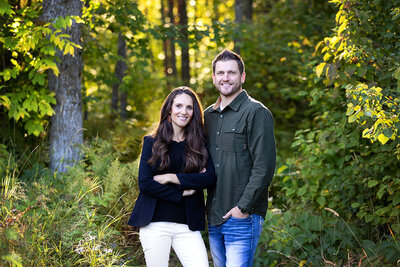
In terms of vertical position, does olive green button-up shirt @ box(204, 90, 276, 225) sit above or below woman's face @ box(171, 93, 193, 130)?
below

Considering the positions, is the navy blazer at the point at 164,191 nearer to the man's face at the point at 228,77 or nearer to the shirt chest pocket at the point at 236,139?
the shirt chest pocket at the point at 236,139

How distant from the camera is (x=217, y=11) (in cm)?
2453

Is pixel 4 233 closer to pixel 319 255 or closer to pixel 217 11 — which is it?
pixel 319 255

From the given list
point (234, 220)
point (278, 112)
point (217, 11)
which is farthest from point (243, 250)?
point (217, 11)

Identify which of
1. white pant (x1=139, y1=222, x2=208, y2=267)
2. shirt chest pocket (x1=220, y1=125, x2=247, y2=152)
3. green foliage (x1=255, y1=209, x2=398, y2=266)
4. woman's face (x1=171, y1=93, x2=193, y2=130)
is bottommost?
green foliage (x1=255, y1=209, x2=398, y2=266)

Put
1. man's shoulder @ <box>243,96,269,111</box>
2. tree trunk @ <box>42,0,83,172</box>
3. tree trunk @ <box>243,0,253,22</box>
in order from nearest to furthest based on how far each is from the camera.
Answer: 1. man's shoulder @ <box>243,96,269,111</box>
2. tree trunk @ <box>42,0,83,172</box>
3. tree trunk @ <box>243,0,253,22</box>

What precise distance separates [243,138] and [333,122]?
8.43ft

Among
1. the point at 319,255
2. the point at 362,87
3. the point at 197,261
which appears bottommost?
the point at 319,255

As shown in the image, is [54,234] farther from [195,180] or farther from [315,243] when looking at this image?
[315,243]

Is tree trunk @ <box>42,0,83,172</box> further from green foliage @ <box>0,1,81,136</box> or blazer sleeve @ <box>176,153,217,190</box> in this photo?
blazer sleeve @ <box>176,153,217,190</box>

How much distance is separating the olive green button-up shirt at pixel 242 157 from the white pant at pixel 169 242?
27 centimetres

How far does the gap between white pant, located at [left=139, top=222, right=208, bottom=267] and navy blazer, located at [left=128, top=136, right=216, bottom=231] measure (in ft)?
0.28

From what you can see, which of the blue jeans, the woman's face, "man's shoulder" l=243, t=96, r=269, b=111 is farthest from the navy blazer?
"man's shoulder" l=243, t=96, r=269, b=111

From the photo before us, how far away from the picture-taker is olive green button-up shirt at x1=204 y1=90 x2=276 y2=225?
3787 millimetres
